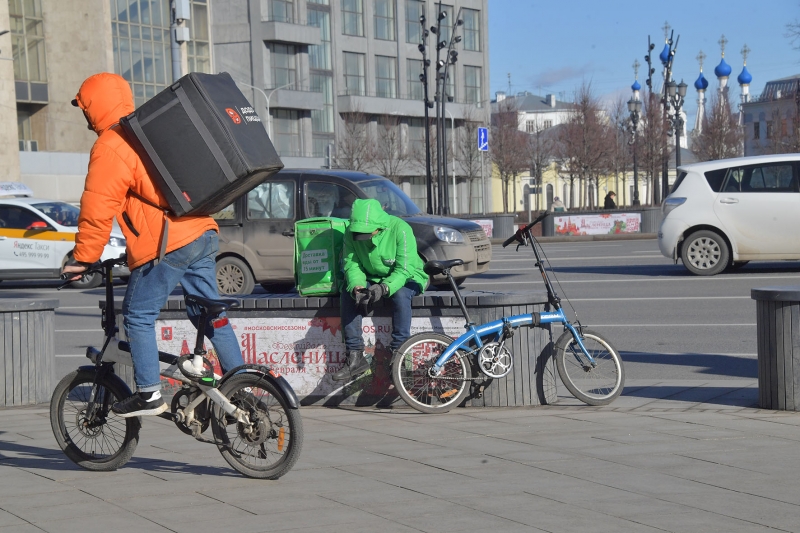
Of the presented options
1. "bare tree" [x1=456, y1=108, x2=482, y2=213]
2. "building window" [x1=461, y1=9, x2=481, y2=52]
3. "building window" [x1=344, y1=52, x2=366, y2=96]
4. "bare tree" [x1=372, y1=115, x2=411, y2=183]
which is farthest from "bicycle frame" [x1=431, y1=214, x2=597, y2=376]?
"building window" [x1=461, y1=9, x2=481, y2=52]

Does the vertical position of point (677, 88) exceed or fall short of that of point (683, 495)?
it exceeds it

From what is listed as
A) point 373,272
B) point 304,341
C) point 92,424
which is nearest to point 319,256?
point 373,272

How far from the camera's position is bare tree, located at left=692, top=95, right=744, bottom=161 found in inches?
2831

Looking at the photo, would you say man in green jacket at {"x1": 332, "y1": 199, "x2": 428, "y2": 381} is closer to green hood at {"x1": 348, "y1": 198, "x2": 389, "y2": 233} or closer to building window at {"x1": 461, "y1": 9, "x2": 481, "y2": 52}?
green hood at {"x1": 348, "y1": 198, "x2": 389, "y2": 233}

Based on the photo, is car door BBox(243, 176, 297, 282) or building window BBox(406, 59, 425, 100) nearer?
car door BBox(243, 176, 297, 282)

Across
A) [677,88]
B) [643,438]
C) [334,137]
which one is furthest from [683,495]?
[334,137]

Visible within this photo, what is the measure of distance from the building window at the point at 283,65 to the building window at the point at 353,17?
300 inches

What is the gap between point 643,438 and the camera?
6.40 meters

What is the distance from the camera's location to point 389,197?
15680 millimetres

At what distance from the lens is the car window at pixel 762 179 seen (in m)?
17.8

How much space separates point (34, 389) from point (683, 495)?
5.30m

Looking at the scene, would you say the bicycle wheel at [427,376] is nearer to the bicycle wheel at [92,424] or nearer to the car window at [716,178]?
the bicycle wheel at [92,424]

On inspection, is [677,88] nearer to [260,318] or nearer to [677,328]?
[677,328]

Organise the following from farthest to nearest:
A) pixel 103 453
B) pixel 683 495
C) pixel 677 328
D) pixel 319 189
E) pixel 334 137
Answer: pixel 334 137, pixel 319 189, pixel 677 328, pixel 103 453, pixel 683 495
